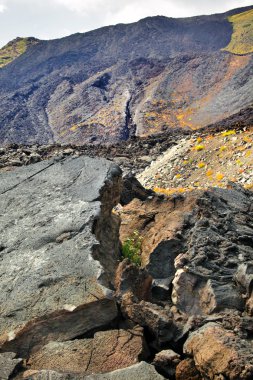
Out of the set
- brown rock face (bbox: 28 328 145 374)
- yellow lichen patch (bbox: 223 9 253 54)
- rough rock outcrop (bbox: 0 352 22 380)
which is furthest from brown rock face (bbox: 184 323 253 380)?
yellow lichen patch (bbox: 223 9 253 54)

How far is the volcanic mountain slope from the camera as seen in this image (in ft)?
151

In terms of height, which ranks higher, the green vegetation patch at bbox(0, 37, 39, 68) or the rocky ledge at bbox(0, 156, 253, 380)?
the green vegetation patch at bbox(0, 37, 39, 68)

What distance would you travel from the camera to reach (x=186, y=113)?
4666 centimetres

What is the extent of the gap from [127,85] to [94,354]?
5556 cm

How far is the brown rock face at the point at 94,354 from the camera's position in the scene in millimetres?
4375

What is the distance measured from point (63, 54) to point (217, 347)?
293 ft

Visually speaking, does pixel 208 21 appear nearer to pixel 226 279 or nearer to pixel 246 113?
pixel 246 113

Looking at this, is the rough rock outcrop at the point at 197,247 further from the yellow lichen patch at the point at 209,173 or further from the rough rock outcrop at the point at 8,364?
the yellow lichen patch at the point at 209,173

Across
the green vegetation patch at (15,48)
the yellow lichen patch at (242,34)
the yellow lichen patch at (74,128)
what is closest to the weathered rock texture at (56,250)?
the yellow lichen patch at (74,128)

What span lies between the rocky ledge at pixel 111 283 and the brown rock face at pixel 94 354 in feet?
0.04

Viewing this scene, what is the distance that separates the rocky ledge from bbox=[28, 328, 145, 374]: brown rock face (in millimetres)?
11

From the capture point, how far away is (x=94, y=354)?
451cm

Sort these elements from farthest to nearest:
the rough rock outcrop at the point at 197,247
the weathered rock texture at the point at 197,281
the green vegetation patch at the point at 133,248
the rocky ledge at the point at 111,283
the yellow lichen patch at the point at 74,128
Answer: the yellow lichen patch at the point at 74,128
the green vegetation patch at the point at 133,248
the rough rock outcrop at the point at 197,247
the rocky ledge at the point at 111,283
the weathered rock texture at the point at 197,281

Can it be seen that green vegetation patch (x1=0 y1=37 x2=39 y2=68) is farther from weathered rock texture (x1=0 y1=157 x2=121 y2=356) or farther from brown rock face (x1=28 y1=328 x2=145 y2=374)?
brown rock face (x1=28 y1=328 x2=145 y2=374)
